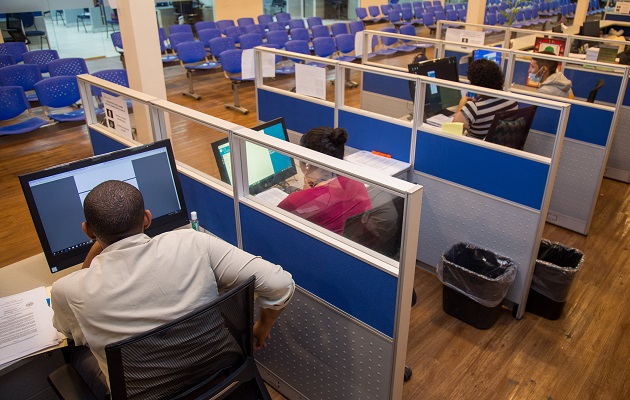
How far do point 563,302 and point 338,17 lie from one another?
1210cm

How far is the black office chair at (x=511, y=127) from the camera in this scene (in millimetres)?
2852

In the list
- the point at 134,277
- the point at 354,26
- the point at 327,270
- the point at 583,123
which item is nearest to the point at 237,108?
the point at 354,26

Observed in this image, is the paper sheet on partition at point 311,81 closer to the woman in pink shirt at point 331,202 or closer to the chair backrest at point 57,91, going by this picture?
the woman in pink shirt at point 331,202

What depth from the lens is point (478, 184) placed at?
2.76m

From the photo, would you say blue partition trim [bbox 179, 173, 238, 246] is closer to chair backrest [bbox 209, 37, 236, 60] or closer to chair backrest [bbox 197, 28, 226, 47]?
chair backrest [bbox 209, 37, 236, 60]

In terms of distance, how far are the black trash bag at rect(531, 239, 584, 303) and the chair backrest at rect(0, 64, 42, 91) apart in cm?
556

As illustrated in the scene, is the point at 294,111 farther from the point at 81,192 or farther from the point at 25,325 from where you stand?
the point at 25,325

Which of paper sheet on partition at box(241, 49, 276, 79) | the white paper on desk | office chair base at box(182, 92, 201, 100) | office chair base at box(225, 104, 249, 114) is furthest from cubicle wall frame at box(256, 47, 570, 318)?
office chair base at box(182, 92, 201, 100)

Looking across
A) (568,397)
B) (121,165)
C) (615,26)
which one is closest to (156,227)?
(121,165)

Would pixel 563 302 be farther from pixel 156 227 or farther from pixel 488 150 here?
pixel 156 227

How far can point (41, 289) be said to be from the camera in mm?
1793

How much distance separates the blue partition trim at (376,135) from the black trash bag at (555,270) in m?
0.97

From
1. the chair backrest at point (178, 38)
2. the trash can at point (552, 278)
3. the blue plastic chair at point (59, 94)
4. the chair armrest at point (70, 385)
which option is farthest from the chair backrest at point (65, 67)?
the trash can at point (552, 278)

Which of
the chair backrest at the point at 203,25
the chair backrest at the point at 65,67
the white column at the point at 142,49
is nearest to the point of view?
the white column at the point at 142,49
